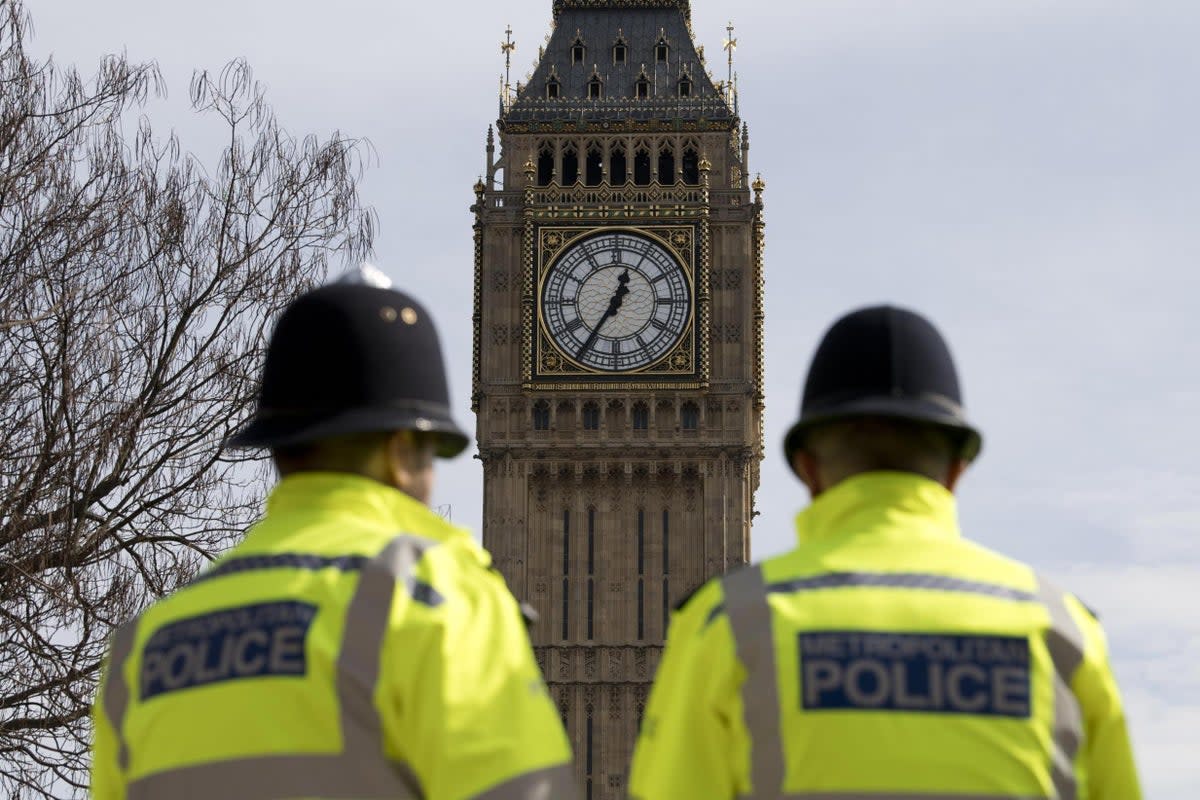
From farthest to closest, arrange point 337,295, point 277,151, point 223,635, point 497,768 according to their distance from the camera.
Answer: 1. point 277,151
2. point 337,295
3. point 223,635
4. point 497,768

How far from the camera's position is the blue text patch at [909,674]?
13.9 ft

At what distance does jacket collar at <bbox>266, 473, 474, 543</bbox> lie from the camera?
4516 millimetres

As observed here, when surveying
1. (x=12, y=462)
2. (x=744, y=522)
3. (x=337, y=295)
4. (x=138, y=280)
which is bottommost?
(x=337, y=295)

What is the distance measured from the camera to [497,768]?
13.4 ft

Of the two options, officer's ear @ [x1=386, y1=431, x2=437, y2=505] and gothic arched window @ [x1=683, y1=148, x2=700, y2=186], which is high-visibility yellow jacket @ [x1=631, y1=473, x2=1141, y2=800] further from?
gothic arched window @ [x1=683, y1=148, x2=700, y2=186]

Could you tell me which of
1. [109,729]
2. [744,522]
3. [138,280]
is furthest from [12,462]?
[744,522]

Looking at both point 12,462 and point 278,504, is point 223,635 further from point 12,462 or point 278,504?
point 12,462

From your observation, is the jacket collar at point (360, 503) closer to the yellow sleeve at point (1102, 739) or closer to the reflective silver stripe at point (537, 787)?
the reflective silver stripe at point (537, 787)

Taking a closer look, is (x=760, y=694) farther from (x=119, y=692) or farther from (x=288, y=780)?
(x=119, y=692)

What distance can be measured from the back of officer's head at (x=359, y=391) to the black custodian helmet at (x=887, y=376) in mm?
780

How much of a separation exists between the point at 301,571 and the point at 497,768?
60 cm

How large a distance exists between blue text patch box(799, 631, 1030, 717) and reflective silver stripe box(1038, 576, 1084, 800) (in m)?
0.09

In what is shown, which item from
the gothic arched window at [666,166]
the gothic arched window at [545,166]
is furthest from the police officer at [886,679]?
the gothic arched window at [545,166]

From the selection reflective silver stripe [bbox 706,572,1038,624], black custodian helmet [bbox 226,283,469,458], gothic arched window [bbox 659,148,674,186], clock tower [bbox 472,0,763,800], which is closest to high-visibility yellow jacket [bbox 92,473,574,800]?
black custodian helmet [bbox 226,283,469,458]
